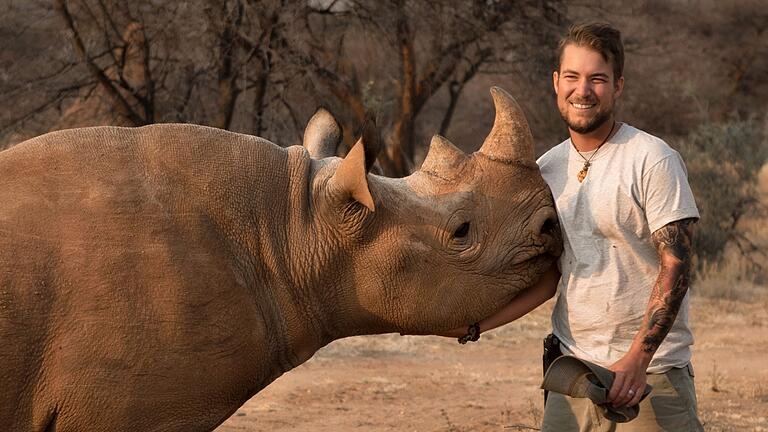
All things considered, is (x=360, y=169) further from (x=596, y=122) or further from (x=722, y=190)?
(x=722, y=190)

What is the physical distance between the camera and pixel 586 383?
3947 mm

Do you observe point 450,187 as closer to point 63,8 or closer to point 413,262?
point 413,262

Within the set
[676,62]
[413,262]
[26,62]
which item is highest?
[413,262]

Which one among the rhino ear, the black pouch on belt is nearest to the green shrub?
the black pouch on belt

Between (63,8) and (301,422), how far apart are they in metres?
7.03

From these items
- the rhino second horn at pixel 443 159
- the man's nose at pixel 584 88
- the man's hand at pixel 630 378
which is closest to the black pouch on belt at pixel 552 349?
the man's hand at pixel 630 378

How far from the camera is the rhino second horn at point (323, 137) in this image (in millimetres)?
4547

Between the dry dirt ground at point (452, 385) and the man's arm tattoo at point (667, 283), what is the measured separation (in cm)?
302

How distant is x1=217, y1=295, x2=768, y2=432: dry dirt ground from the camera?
25.3 feet

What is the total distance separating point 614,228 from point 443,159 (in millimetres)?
596

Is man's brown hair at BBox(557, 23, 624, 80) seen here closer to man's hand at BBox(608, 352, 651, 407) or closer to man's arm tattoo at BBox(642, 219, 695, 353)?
man's arm tattoo at BBox(642, 219, 695, 353)

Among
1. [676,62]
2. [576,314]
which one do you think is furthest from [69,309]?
[676,62]

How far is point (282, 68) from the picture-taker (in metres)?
13.8

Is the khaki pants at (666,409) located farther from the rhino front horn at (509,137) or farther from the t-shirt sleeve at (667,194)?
the rhino front horn at (509,137)
